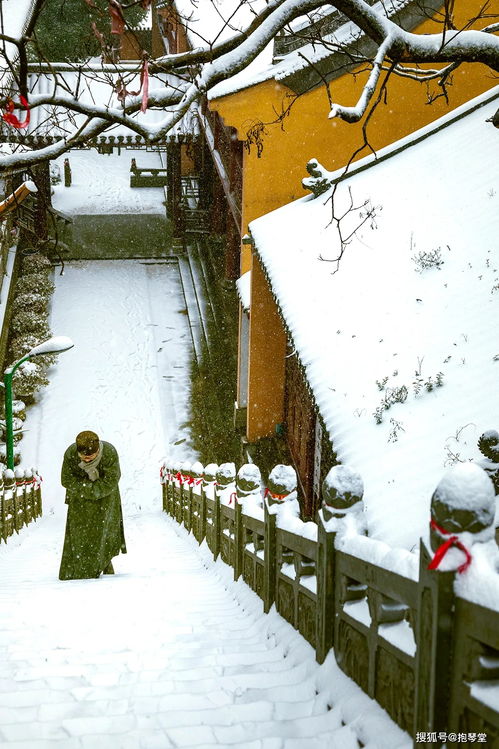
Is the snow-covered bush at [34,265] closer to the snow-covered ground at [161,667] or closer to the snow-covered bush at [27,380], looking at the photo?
the snow-covered bush at [27,380]

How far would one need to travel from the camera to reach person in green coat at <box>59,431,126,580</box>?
672cm

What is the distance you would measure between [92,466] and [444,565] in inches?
191

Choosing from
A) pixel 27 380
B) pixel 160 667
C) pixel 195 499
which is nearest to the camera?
pixel 160 667

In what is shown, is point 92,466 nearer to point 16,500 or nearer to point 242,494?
point 242,494

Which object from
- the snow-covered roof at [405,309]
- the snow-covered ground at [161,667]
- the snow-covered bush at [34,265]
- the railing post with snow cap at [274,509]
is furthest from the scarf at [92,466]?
the snow-covered bush at [34,265]

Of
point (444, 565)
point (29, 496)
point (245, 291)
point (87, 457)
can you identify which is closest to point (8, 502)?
point (29, 496)

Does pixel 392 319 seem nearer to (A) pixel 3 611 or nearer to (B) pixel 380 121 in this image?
(A) pixel 3 611

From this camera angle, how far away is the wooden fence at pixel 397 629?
2.24 metres

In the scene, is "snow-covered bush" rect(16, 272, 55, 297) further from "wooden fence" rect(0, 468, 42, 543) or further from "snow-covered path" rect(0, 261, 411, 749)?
"snow-covered path" rect(0, 261, 411, 749)

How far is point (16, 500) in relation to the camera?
11.8 metres

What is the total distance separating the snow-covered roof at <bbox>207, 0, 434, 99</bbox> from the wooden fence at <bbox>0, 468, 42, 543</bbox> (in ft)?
24.7

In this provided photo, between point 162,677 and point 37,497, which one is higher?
point 162,677

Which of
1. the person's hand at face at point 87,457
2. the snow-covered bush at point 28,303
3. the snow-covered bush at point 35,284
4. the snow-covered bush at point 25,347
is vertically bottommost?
the person's hand at face at point 87,457

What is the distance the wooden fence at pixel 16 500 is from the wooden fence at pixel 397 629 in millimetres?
7035
